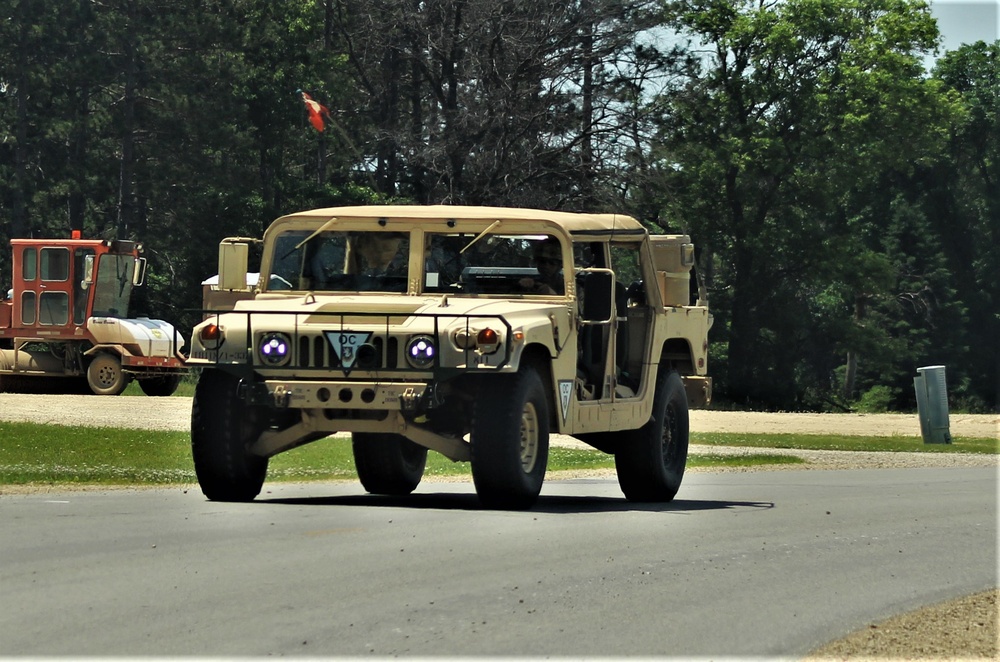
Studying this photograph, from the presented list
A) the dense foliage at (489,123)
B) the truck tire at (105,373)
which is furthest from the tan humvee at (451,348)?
the dense foliage at (489,123)

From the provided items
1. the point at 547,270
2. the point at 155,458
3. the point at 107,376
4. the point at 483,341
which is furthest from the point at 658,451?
the point at 107,376

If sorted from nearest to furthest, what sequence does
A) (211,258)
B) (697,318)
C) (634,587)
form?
(634,587) → (697,318) → (211,258)

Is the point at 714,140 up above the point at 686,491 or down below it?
above

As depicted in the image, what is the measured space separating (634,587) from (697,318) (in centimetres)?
784

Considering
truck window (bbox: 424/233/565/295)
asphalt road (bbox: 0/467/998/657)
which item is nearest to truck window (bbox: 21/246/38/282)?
asphalt road (bbox: 0/467/998/657)

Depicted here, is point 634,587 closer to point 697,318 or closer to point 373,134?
point 697,318

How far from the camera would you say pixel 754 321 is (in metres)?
61.3

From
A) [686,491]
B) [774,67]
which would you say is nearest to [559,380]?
[686,491]

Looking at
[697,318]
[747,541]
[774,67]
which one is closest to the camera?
[747,541]

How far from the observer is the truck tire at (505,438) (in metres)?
13.1

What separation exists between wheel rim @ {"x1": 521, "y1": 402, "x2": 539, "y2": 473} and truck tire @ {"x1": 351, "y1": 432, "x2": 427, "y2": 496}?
2708mm

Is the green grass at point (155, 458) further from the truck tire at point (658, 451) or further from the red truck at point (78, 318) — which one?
the red truck at point (78, 318)

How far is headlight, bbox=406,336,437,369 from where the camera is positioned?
13.1 meters

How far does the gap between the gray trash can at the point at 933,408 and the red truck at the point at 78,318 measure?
1490cm
